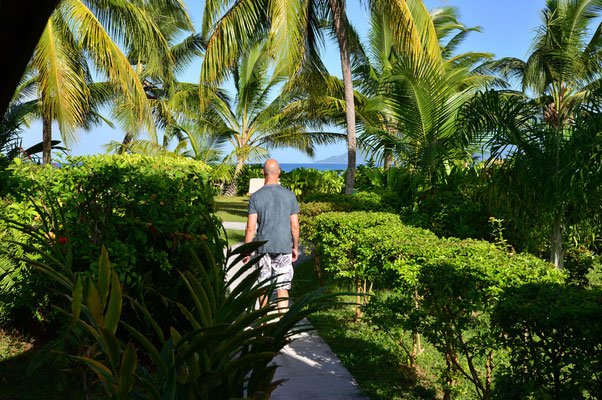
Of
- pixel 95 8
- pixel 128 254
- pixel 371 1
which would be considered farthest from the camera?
pixel 95 8

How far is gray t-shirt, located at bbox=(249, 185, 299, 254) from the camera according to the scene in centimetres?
499

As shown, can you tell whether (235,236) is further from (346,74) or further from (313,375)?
(313,375)

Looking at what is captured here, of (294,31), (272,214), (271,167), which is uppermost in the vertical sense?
(294,31)

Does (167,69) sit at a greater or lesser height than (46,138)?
greater

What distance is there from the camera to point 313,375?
4012mm

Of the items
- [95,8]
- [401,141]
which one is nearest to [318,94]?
[401,141]

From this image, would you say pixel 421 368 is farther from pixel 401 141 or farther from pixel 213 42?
pixel 213 42

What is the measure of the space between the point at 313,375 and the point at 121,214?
7.98 feet

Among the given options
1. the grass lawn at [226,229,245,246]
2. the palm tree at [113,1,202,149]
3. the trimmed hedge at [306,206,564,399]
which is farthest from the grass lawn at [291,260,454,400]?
the palm tree at [113,1,202,149]

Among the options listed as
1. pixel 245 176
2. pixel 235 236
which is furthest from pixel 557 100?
pixel 245 176

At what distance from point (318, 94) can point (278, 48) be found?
3980mm

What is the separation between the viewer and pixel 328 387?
3.77 metres

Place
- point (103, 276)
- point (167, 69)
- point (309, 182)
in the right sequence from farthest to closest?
point (167, 69)
point (309, 182)
point (103, 276)

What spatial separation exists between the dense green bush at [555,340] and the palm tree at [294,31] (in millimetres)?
8392
